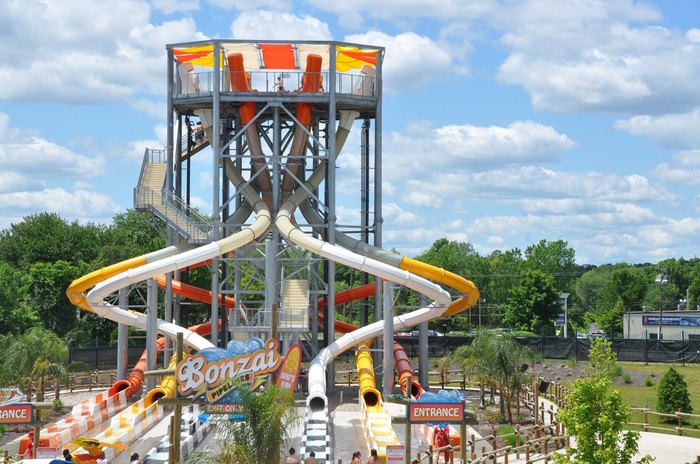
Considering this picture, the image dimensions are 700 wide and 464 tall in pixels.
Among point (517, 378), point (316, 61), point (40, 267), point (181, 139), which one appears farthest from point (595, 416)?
point (40, 267)

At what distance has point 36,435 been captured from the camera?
29984 millimetres

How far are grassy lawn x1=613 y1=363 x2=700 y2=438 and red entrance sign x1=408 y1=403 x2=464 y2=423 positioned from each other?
47.9ft

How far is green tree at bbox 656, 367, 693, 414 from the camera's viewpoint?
4625 cm

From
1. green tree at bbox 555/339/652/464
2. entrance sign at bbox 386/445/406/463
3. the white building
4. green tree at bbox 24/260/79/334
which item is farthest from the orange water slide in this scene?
the white building

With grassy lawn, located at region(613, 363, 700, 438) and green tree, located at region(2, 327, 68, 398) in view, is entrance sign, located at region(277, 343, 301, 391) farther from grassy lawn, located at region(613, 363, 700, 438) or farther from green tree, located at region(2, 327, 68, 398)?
green tree, located at region(2, 327, 68, 398)

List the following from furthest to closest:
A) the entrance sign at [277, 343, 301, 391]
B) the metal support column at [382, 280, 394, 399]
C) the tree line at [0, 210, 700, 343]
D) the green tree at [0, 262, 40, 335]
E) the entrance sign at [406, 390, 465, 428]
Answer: the tree line at [0, 210, 700, 343], the green tree at [0, 262, 40, 335], the metal support column at [382, 280, 394, 399], the entrance sign at [277, 343, 301, 391], the entrance sign at [406, 390, 465, 428]

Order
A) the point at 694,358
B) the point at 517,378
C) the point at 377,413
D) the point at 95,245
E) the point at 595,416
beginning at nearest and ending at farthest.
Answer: the point at 595,416 < the point at 377,413 < the point at 517,378 < the point at 694,358 < the point at 95,245

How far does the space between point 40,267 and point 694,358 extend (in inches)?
2035

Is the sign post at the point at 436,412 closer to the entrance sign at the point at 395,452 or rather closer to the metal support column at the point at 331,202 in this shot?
the entrance sign at the point at 395,452

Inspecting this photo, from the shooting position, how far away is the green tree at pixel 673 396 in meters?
46.2

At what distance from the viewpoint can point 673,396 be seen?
152 feet

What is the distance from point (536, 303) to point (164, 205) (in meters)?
64.1

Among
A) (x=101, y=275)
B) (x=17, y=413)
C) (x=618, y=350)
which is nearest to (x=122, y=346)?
(x=101, y=275)

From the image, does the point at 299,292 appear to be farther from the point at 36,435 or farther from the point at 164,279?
the point at 36,435
